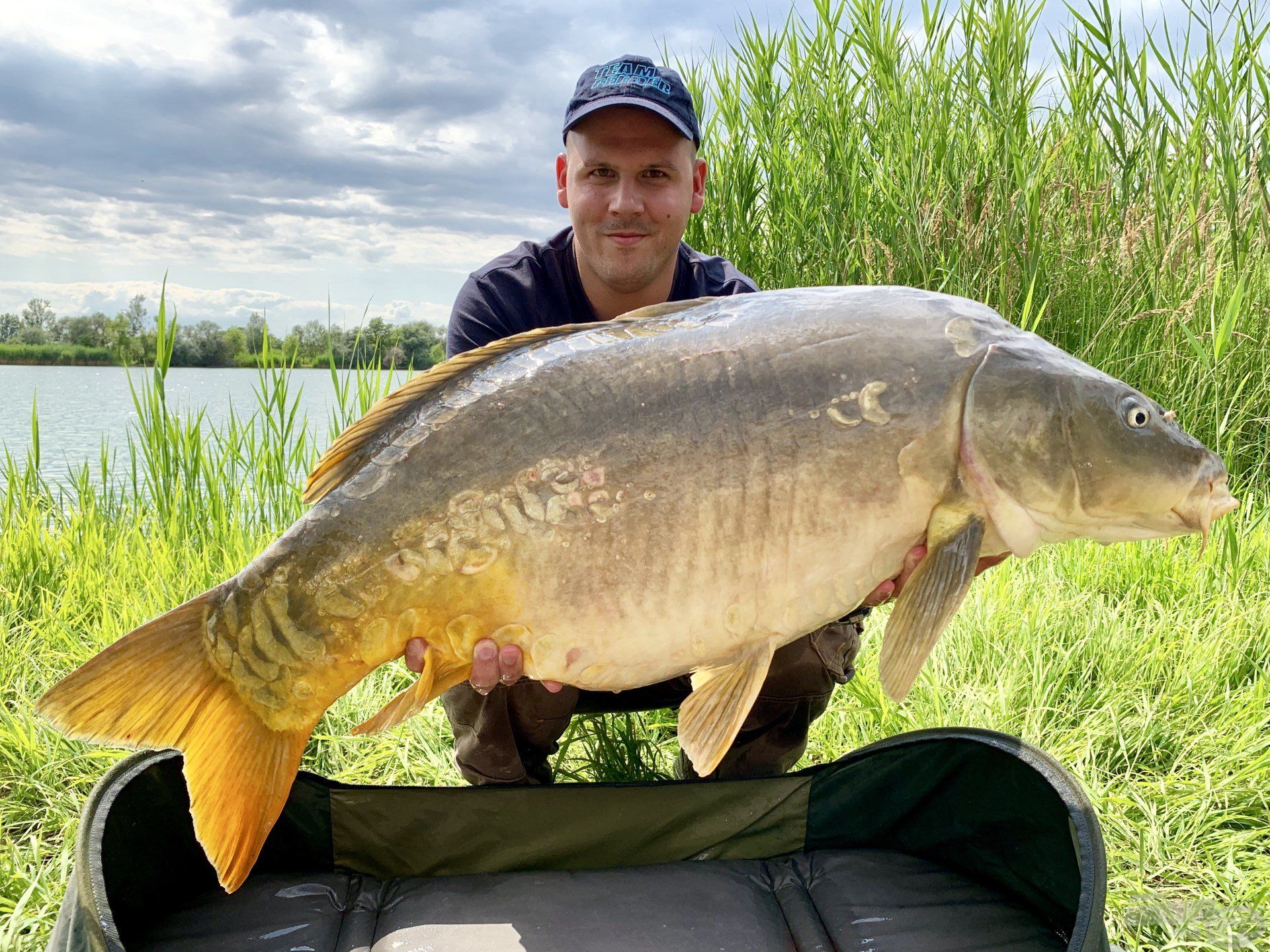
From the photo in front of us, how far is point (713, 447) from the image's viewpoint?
1355mm

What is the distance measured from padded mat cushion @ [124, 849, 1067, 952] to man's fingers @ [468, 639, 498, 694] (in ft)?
1.69

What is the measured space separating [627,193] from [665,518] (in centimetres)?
116

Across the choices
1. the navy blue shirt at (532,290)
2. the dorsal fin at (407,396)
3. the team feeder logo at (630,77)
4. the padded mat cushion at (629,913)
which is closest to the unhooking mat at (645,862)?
the padded mat cushion at (629,913)

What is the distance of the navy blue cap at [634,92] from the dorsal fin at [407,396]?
0.94 meters

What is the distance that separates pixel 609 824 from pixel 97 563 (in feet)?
6.43

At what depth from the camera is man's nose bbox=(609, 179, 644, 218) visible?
89.6 inches

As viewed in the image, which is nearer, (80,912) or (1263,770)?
(80,912)

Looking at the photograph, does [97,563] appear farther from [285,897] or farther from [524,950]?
[524,950]

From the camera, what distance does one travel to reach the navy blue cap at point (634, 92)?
7.34 ft

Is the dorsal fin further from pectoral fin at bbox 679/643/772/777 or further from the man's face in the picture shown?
the man's face

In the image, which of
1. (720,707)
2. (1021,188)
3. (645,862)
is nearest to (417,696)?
(720,707)

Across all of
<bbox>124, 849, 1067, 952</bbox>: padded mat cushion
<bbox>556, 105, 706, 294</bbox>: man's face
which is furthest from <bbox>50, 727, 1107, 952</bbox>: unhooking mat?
<bbox>556, 105, 706, 294</bbox>: man's face

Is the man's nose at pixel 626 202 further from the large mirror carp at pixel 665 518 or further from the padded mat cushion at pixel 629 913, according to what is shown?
the padded mat cushion at pixel 629 913

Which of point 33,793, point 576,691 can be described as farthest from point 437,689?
point 33,793
